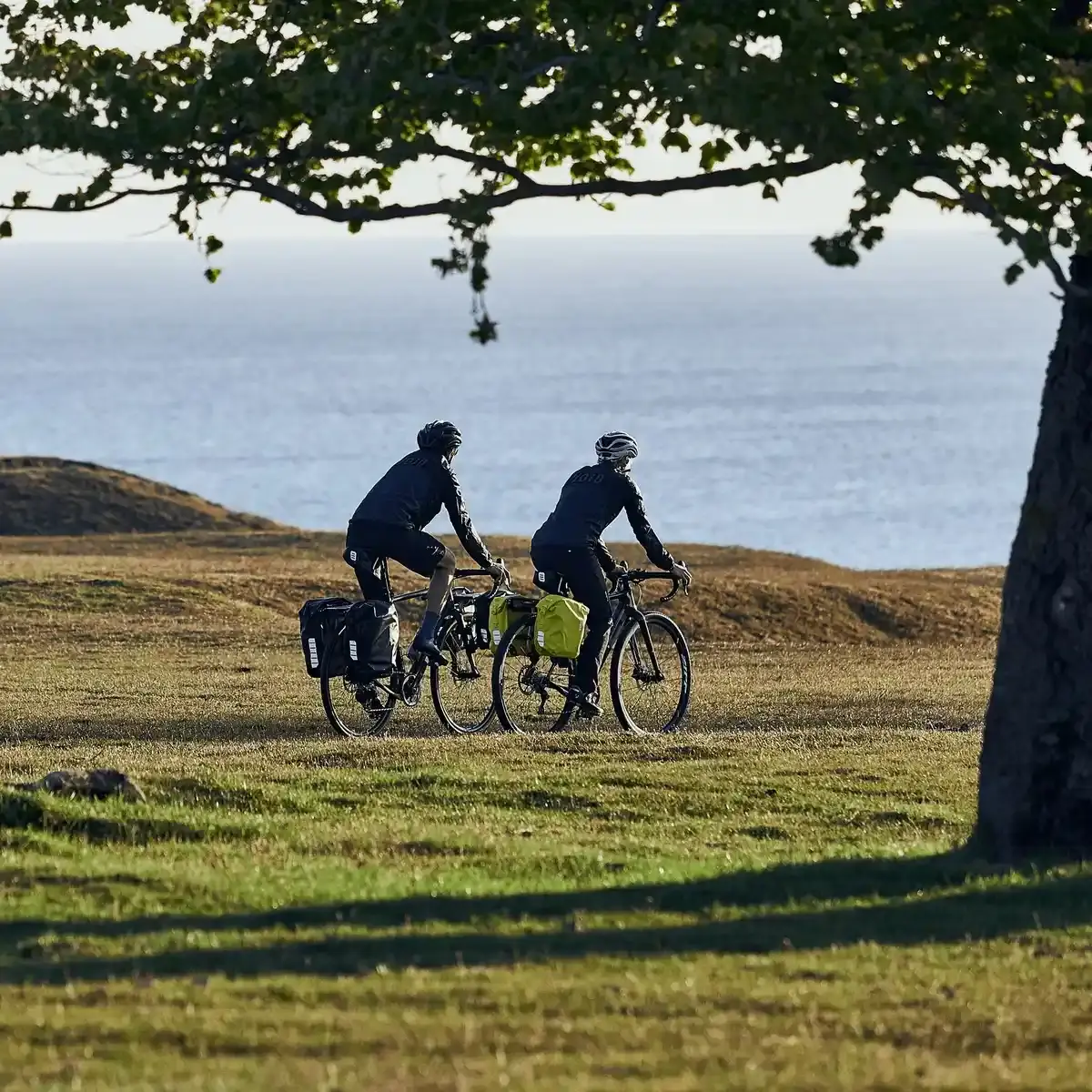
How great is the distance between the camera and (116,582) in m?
29.2

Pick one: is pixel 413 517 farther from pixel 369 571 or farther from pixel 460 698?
pixel 460 698

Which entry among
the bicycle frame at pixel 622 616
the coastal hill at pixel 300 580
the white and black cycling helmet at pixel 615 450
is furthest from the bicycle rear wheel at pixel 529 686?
the coastal hill at pixel 300 580

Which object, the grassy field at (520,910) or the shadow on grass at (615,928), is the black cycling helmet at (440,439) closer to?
the grassy field at (520,910)

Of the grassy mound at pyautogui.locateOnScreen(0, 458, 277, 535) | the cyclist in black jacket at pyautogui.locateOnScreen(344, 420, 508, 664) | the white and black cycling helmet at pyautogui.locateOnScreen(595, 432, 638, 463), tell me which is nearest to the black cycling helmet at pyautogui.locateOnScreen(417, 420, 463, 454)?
the cyclist in black jacket at pyautogui.locateOnScreen(344, 420, 508, 664)

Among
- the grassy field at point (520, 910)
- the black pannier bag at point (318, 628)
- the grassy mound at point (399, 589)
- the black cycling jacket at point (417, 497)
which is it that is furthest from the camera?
the grassy mound at point (399, 589)

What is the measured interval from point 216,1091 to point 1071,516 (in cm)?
582

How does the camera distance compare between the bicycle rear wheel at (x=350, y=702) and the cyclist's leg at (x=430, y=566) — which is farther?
the bicycle rear wheel at (x=350, y=702)

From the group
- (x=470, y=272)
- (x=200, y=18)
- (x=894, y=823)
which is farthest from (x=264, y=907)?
(x=200, y=18)

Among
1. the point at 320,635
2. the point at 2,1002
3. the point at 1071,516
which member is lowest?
the point at 2,1002

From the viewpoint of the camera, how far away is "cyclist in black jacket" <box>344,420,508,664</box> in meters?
16.1

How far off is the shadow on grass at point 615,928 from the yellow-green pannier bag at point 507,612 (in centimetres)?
560

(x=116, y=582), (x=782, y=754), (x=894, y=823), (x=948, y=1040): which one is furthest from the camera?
(x=116, y=582)

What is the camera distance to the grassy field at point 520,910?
7.16 m

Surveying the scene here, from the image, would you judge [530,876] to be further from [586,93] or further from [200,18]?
[200,18]
